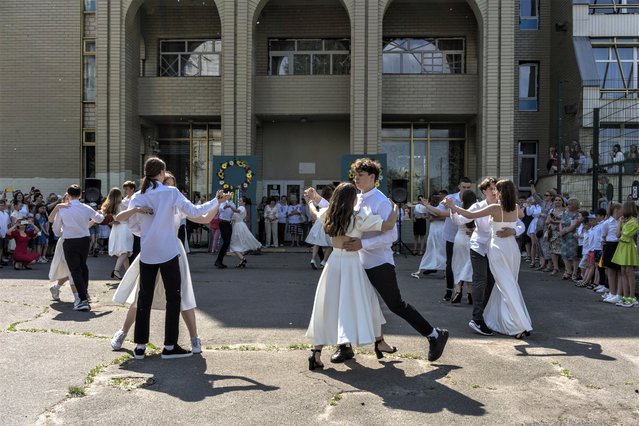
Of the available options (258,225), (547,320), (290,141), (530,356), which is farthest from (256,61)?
(530,356)

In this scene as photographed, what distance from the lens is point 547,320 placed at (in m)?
8.74

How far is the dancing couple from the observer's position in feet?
19.5

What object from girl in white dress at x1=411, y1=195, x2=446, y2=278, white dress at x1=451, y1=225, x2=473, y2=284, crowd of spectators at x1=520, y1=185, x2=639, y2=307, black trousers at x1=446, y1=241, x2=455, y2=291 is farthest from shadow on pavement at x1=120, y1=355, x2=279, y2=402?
girl in white dress at x1=411, y1=195, x2=446, y2=278

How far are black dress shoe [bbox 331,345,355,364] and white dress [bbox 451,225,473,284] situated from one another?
401 centimetres

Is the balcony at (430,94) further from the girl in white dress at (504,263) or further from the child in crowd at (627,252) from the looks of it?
the girl in white dress at (504,263)

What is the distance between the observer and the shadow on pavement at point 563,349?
6695 mm

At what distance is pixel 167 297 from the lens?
6445 millimetres

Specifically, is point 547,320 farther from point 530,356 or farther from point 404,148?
point 404,148

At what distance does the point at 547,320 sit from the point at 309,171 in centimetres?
1720

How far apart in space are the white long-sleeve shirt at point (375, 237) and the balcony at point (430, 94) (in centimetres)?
1728

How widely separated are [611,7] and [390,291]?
74.3ft

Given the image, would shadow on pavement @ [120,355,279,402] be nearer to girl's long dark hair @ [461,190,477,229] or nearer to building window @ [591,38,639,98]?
girl's long dark hair @ [461,190,477,229]

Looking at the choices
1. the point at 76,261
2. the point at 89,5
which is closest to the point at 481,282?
the point at 76,261

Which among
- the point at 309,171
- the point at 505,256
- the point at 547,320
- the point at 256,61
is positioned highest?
the point at 256,61
